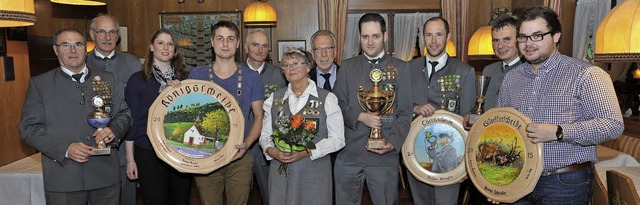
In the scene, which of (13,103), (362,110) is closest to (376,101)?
(362,110)

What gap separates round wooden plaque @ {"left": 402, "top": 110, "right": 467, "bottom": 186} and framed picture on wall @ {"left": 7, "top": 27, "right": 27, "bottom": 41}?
5.52 meters

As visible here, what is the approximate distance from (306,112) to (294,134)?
0.61ft

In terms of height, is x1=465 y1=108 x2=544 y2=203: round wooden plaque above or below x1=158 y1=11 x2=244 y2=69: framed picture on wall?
below

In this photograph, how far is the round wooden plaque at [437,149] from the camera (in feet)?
11.7

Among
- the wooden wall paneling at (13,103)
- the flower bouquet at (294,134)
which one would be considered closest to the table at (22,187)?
the flower bouquet at (294,134)

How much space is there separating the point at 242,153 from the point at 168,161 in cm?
45

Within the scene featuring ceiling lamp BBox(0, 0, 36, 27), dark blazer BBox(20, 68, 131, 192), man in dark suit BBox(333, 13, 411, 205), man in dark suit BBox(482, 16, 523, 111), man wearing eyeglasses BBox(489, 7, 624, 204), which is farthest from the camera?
man in dark suit BBox(482, 16, 523, 111)

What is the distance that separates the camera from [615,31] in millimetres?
2131

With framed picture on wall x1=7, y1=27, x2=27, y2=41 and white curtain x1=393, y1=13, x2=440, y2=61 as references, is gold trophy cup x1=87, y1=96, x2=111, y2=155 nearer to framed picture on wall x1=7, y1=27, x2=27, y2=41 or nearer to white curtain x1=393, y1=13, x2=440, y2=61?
framed picture on wall x1=7, y1=27, x2=27, y2=41

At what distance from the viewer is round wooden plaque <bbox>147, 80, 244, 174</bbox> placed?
3.20m

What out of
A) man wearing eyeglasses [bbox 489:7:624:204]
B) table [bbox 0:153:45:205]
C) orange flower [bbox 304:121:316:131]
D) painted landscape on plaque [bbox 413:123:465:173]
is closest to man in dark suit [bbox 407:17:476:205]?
painted landscape on plaque [bbox 413:123:465:173]

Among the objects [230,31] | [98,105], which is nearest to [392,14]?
[230,31]

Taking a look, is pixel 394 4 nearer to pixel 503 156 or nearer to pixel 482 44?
pixel 482 44

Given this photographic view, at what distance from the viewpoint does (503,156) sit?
8.51 feet
